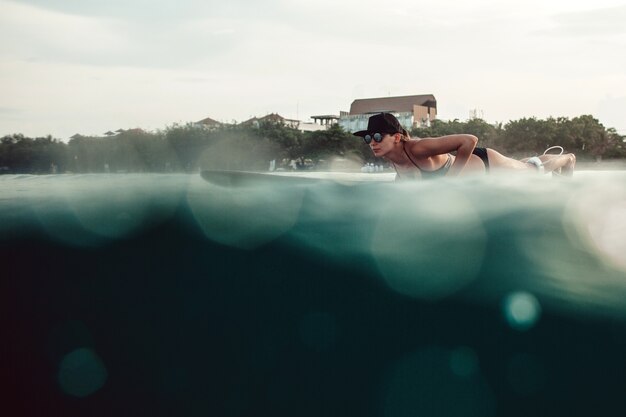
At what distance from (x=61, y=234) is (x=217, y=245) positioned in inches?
36.4

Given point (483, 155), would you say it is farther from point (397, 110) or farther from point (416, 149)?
point (397, 110)

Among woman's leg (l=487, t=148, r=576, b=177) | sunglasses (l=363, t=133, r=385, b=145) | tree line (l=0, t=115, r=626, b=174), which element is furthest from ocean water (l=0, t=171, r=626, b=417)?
tree line (l=0, t=115, r=626, b=174)

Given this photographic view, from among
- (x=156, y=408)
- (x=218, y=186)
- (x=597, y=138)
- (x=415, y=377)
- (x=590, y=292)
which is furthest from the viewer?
(x=597, y=138)

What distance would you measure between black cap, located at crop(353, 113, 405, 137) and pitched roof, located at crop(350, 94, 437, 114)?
75505 mm

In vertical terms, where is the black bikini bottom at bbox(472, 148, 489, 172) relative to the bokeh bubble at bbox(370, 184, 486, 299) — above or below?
above

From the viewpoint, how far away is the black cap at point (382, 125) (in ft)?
17.6

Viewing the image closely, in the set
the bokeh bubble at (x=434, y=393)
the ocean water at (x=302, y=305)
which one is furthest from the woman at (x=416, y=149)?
the bokeh bubble at (x=434, y=393)

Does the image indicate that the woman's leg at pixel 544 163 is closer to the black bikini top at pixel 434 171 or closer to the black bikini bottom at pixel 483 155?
the black bikini bottom at pixel 483 155

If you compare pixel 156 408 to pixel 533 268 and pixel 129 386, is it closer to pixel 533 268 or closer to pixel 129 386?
pixel 129 386

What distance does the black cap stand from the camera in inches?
211

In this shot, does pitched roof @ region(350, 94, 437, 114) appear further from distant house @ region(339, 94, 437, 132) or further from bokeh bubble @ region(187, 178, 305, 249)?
bokeh bubble @ region(187, 178, 305, 249)

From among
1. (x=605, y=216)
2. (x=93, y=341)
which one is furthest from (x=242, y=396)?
(x=605, y=216)

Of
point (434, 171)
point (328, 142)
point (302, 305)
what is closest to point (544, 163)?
point (434, 171)

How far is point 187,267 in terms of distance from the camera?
3566 mm
